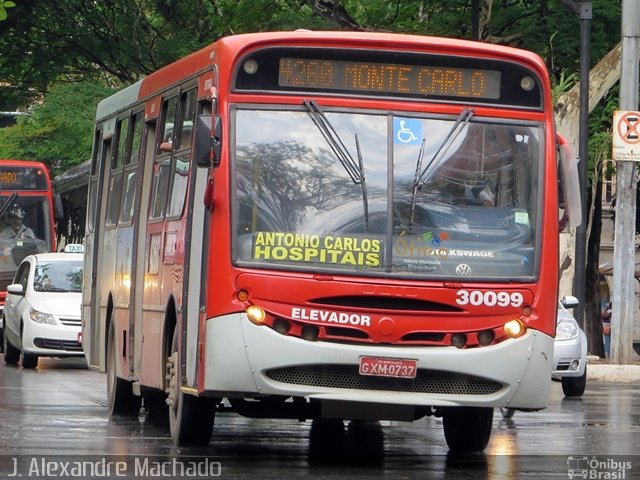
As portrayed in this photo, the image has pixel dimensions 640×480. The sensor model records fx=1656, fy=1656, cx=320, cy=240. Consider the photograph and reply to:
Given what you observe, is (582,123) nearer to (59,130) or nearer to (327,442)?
(327,442)

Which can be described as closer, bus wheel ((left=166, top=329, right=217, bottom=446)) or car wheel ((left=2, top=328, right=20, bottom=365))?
bus wheel ((left=166, top=329, right=217, bottom=446))

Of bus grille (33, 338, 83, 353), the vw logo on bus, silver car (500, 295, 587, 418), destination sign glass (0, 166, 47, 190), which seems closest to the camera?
the vw logo on bus

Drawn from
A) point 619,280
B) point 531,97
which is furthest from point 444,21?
point 531,97

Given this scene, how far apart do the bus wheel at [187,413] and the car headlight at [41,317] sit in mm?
12672

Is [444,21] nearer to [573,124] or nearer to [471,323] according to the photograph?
[573,124]

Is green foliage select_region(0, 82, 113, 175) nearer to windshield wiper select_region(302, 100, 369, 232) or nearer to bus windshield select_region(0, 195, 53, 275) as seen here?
bus windshield select_region(0, 195, 53, 275)

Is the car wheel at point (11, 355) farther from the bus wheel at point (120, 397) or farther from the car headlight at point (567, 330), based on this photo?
the bus wheel at point (120, 397)

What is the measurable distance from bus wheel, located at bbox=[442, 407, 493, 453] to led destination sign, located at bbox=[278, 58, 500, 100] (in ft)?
7.98

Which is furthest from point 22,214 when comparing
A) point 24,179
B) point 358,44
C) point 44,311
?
point 358,44

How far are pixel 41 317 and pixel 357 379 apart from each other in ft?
47.7

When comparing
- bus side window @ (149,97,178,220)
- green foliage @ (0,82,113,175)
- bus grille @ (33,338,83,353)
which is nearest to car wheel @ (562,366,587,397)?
bus grille @ (33,338,83,353)

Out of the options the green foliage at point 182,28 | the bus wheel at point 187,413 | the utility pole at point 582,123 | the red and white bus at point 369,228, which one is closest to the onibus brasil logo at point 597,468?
the red and white bus at point 369,228

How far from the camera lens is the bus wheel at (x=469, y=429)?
12.2 metres

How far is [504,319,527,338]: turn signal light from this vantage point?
1079 cm
